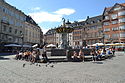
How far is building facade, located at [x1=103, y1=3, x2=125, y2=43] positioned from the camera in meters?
55.7

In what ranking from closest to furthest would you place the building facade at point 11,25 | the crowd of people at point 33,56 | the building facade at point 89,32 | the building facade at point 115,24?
the crowd of people at point 33,56 < the building facade at point 11,25 < the building facade at point 115,24 < the building facade at point 89,32

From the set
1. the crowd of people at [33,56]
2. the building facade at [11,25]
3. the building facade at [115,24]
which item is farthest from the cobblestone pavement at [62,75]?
the building facade at [115,24]

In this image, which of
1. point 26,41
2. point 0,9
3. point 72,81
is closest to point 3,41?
point 0,9

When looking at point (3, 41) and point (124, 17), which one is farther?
point (124, 17)

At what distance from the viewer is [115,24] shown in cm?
5862

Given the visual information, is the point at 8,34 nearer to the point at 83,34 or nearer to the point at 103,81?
the point at 83,34

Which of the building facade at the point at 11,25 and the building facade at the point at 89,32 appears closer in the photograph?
the building facade at the point at 11,25

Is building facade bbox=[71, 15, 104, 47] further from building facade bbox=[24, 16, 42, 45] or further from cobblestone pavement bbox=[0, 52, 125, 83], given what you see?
cobblestone pavement bbox=[0, 52, 125, 83]

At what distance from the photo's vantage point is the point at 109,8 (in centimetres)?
6475

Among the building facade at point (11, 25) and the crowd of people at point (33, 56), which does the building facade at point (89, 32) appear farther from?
the crowd of people at point (33, 56)

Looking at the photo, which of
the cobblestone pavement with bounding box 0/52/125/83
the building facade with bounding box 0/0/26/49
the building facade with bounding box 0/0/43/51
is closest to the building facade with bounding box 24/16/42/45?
the building facade with bounding box 0/0/43/51

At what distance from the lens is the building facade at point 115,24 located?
55.7 metres

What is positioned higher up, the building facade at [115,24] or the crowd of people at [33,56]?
the building facade at [115,24]

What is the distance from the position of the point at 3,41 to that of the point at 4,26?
534 cm
